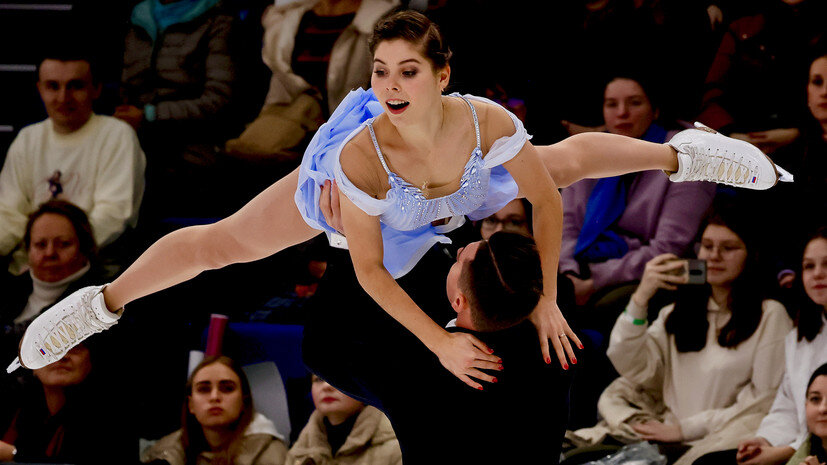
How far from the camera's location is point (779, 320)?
13.0 feet

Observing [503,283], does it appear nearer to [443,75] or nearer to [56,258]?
[443,75]

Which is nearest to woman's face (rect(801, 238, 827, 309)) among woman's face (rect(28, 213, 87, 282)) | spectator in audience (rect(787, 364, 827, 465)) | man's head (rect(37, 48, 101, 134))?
spectator in audience (rect(787, 364, 827, 465))

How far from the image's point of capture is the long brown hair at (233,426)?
13.7 ft

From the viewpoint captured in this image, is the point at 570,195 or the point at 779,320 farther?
the point at 570,195

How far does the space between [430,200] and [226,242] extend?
0.70 metres

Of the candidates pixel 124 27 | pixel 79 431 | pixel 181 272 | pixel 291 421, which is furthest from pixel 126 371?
pixel 124 27

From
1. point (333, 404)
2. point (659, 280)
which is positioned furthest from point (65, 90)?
point (659, 280)

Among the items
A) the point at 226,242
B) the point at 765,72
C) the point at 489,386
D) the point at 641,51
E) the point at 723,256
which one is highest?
the point at 641,51

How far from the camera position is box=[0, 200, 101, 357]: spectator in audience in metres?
4.70

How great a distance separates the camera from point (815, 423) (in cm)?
358

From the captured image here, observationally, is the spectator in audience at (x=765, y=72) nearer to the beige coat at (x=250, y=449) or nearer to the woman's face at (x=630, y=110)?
the woman's face at (x=630, y=110)

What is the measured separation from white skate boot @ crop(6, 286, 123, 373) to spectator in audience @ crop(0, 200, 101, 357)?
1.29 metres

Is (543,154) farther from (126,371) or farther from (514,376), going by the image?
(126,371)

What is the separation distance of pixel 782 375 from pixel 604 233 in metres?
0.90
